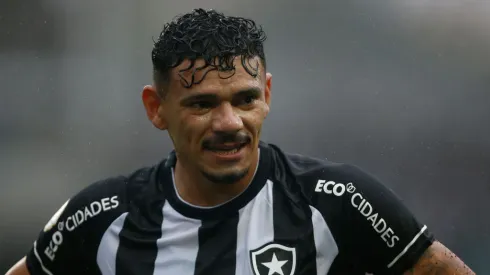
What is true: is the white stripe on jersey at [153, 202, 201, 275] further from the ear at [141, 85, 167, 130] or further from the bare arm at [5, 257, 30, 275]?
the bare arm at [5, 257, 30, 275]

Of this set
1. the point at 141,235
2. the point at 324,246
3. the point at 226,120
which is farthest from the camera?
the point at 141,235

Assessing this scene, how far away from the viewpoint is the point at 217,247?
7.28 feet

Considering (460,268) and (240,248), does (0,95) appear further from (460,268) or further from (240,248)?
(460,268)

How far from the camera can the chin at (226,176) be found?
2.12 meters

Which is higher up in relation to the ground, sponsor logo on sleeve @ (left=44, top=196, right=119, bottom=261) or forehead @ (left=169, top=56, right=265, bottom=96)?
forehead @ (left=169, top=56, right=265, bottom=96)

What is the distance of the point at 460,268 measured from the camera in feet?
6.87

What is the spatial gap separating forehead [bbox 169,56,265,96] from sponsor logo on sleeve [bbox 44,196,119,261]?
448mm

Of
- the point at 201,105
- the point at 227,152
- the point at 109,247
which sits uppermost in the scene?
the point at 201,105

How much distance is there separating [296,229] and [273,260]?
0.11m

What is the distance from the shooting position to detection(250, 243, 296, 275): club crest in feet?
7.03

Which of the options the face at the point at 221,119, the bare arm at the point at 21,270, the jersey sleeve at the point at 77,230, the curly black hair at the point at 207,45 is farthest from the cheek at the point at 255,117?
the bare arm at the point at 21,270

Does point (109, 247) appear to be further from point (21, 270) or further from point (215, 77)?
point (215, 77)

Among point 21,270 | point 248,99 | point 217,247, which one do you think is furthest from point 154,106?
point 21,270

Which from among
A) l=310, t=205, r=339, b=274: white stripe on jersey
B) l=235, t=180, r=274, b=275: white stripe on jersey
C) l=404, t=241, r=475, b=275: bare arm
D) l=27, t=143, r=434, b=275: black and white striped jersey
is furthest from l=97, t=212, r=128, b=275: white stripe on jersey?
l=404, t=241, r=475, b=275: bare arm
